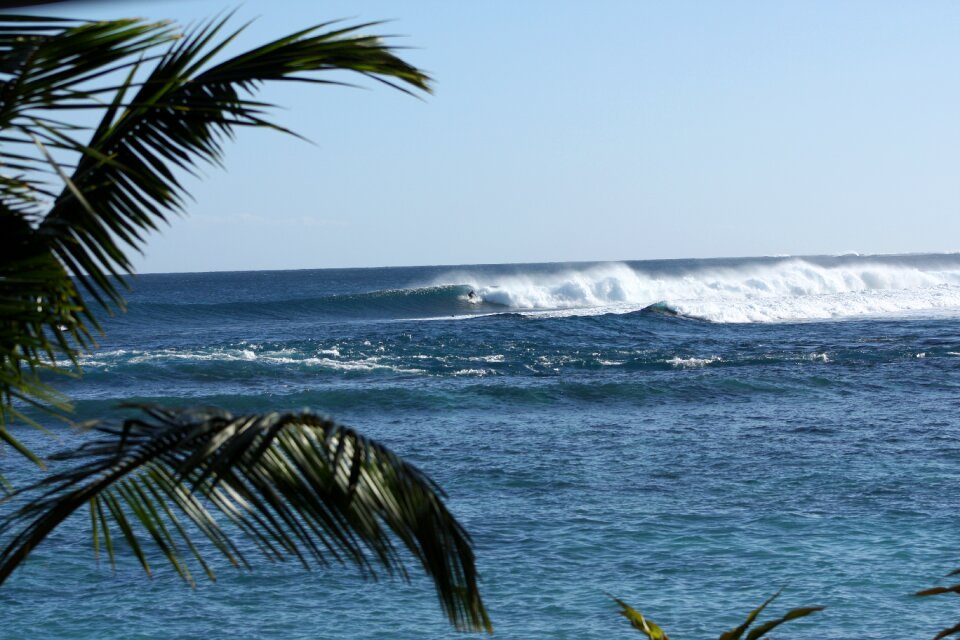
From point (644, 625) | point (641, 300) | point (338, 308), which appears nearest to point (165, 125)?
point (644, 625)

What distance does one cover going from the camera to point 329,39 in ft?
7.95

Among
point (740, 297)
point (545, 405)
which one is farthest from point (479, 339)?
point (740, 297)

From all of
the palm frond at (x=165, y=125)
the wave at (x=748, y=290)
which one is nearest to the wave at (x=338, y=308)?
the wave at (x=748, y=290)

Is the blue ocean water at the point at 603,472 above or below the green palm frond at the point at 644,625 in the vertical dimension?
below

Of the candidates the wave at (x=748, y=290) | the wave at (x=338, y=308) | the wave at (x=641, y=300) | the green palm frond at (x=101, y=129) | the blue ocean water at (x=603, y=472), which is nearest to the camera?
the green palm frond at (x=101, y=129)

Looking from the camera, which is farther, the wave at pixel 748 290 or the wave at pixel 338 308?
the wave at pixel 748 290

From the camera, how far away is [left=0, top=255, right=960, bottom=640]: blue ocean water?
303 inches

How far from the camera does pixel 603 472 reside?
40.5 feet

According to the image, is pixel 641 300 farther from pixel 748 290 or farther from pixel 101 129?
pixel 101 129

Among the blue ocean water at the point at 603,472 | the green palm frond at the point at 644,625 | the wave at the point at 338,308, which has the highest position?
the wave at the point at 338,308

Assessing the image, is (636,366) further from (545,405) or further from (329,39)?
(329,39)

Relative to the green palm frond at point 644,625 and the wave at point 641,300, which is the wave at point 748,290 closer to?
the wave at point 641,300

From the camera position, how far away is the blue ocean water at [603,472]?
771 cm

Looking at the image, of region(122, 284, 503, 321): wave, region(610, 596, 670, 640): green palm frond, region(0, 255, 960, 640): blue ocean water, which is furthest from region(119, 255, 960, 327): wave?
region(610, 596, 670, 640): green palm frond
